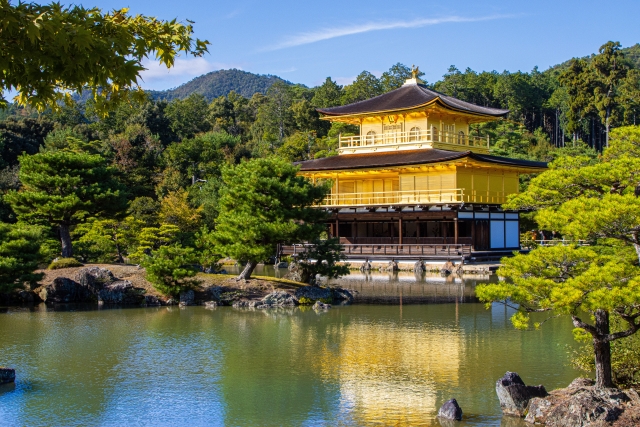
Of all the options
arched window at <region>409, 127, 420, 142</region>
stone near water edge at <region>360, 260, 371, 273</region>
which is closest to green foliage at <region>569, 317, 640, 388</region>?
stone near water edge at <region>360, 260, 371, 273</region>

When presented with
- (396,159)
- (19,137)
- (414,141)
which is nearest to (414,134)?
(414,141)

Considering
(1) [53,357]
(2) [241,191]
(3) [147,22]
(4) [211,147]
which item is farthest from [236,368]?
(4) [211,147]

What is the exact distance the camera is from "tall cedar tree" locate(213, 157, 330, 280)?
18.2 m

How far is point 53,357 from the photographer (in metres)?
11.8

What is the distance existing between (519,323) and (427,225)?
24.3 meters

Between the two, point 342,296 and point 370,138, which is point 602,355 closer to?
point 342,296

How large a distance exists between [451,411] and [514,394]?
809 millimetres

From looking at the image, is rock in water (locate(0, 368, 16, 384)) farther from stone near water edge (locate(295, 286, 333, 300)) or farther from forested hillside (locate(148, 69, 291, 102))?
forested hillside (locate(148, 69, 291, 102))

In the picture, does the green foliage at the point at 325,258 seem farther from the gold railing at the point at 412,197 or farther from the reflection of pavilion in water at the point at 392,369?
the gold railing at the point at 412,197

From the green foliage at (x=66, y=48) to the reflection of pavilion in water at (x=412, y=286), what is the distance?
14.6 metres

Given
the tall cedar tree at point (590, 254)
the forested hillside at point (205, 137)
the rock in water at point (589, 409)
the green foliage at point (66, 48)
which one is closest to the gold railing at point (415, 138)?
the forested hillside at point (205, 137)

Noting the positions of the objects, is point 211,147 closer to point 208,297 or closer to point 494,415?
point 208,297

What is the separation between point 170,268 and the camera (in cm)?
1748

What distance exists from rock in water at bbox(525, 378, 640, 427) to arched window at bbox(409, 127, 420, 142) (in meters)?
25.3
